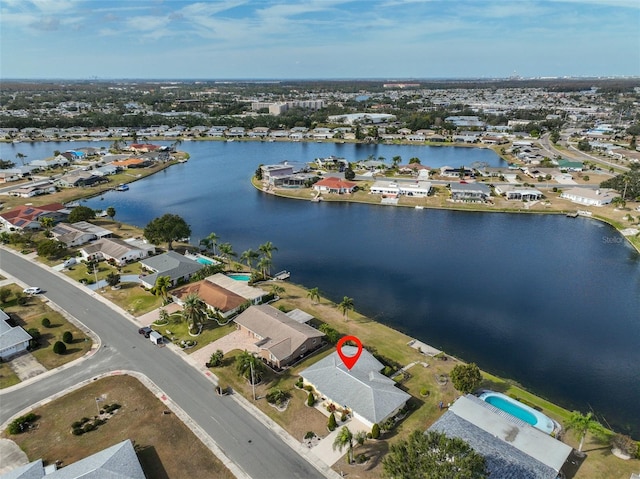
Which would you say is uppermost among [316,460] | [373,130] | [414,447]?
[373,130]

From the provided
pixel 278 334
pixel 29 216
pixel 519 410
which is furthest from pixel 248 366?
pixel 29 216

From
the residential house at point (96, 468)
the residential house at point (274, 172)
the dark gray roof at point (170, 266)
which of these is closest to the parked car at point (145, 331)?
the dark gray roof at point (170, 266)

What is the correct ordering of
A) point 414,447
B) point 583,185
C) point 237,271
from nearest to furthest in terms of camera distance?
point 414,447 < point 237,271 < point 583,185

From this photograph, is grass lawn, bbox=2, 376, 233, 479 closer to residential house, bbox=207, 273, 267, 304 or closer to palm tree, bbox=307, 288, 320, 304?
residential house, bbox=207, 273, 267, 304

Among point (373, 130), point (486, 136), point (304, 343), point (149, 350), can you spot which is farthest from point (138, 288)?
point (486, 136)

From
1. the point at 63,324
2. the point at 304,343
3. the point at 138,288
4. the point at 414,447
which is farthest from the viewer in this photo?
the point at 138,288

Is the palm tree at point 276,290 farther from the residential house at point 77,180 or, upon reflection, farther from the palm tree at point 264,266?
the residential house at point 77,180

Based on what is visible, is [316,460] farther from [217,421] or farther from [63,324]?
[63,324]
